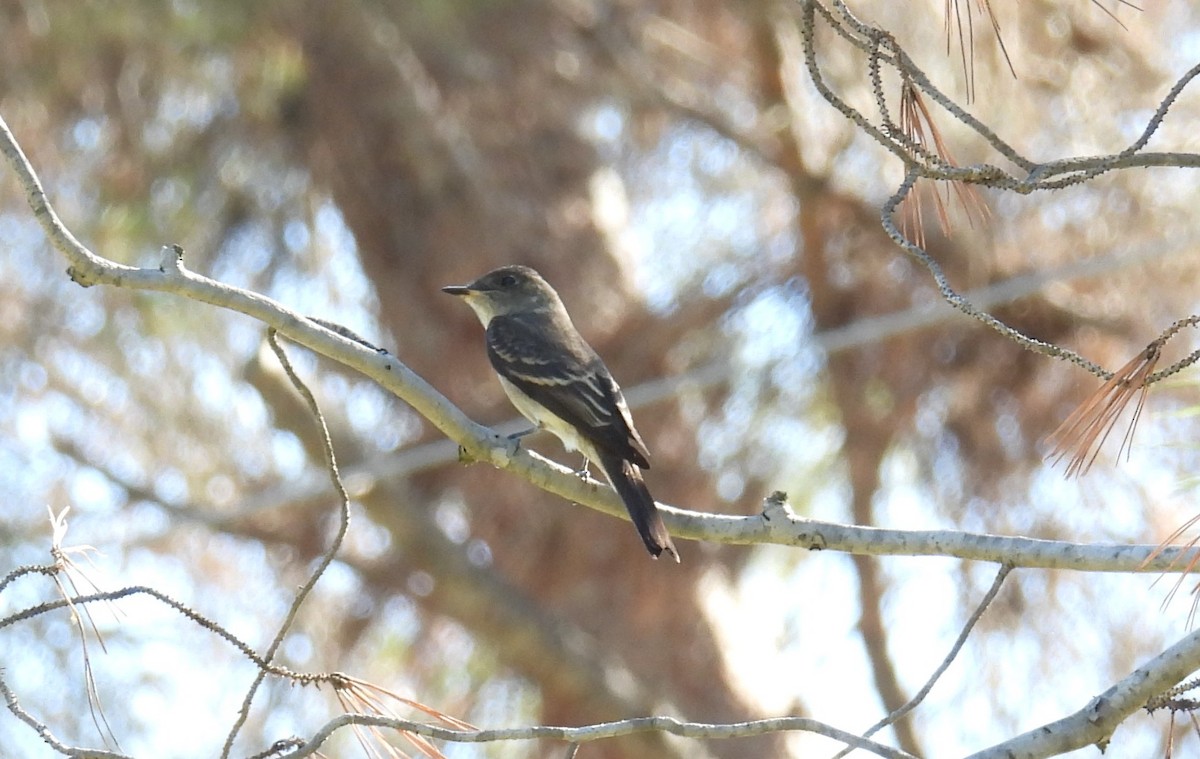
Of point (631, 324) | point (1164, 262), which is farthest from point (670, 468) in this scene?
point (1164, 262)

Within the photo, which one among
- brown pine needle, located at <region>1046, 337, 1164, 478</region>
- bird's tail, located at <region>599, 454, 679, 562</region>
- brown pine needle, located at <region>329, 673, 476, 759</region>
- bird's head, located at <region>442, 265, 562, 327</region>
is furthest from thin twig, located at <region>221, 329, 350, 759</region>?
bird's head, located at <region>442, 265, 562, 327</region>

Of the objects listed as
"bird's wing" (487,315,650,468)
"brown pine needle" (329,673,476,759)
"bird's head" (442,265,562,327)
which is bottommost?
"brown pine needle" (329,673,476,759)

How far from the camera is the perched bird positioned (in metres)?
4.51

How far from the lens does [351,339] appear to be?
3.29 meters

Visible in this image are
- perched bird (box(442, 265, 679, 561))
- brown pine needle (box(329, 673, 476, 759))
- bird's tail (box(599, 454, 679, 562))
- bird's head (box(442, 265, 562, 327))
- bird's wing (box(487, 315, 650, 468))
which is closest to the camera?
brown pine needle (box(329, 673, 476, 759))

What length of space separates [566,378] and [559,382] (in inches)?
1.4

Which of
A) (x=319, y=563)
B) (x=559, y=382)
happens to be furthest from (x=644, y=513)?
(x=559, y=382)

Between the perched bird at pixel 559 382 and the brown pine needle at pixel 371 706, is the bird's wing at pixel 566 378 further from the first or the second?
the brown pine needle at pixel 371 706

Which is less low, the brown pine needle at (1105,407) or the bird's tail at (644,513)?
the bird's tail at (644,513)

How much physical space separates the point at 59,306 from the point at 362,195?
6.90 feet

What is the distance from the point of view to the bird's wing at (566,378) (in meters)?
4.94

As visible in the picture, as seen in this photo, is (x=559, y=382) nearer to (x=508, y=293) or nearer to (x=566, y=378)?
(x=566, y=378)

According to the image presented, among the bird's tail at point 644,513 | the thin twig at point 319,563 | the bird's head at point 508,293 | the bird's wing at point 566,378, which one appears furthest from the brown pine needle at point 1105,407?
the bird's head at point 508,293

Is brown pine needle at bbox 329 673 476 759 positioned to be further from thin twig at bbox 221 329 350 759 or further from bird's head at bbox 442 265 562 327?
bird's head at bbox 442 265 562 327
